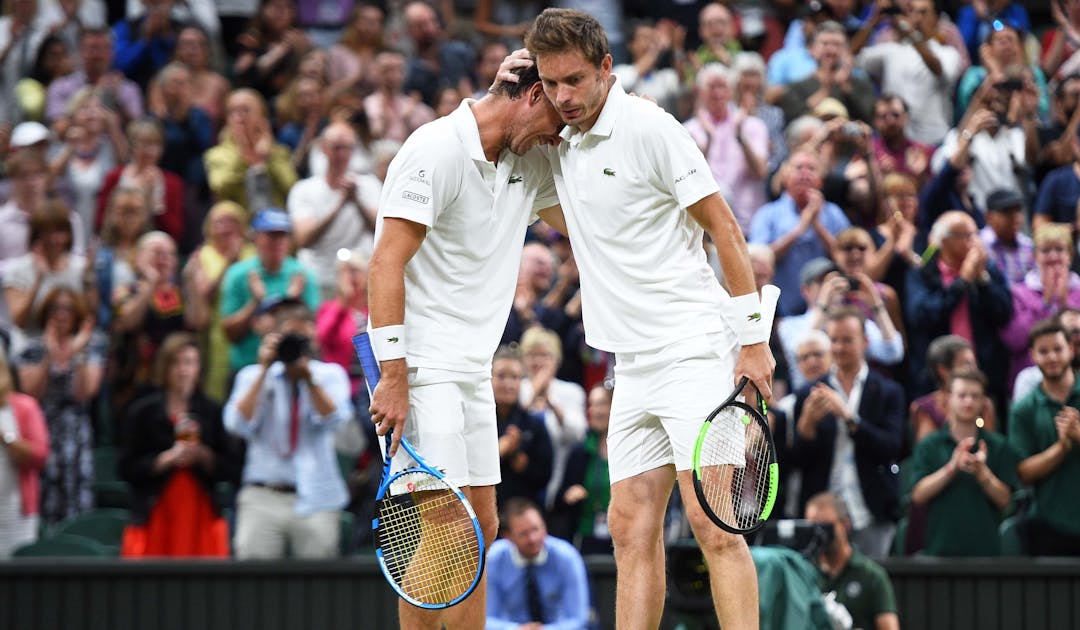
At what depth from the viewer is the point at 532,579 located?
813 centimetres

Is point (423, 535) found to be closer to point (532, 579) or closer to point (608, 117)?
point (608, 117)

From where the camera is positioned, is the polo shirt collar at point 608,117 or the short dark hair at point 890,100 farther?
the short dark hair at point 890,100

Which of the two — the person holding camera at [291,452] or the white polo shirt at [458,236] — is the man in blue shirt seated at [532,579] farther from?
the white polo shirt at [458,236]

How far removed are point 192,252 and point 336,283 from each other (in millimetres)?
1355

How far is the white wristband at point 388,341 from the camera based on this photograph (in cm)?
533

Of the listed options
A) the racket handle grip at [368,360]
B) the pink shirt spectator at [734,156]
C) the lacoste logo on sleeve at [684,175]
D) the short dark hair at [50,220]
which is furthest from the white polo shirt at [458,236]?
the pink shirt spectator at [734,156]

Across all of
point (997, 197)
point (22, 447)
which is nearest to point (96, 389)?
point (22, 447)

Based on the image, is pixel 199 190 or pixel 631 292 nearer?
pixel 631 292

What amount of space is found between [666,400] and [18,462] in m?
4.83

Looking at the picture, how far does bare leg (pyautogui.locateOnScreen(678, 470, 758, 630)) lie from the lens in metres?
5.19

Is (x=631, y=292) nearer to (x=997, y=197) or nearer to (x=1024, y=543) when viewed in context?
(x=1024, y=543)

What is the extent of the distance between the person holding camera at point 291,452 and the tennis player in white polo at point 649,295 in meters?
3.56

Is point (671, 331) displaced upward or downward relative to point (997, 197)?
downward

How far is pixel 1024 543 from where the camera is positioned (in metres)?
8.63
